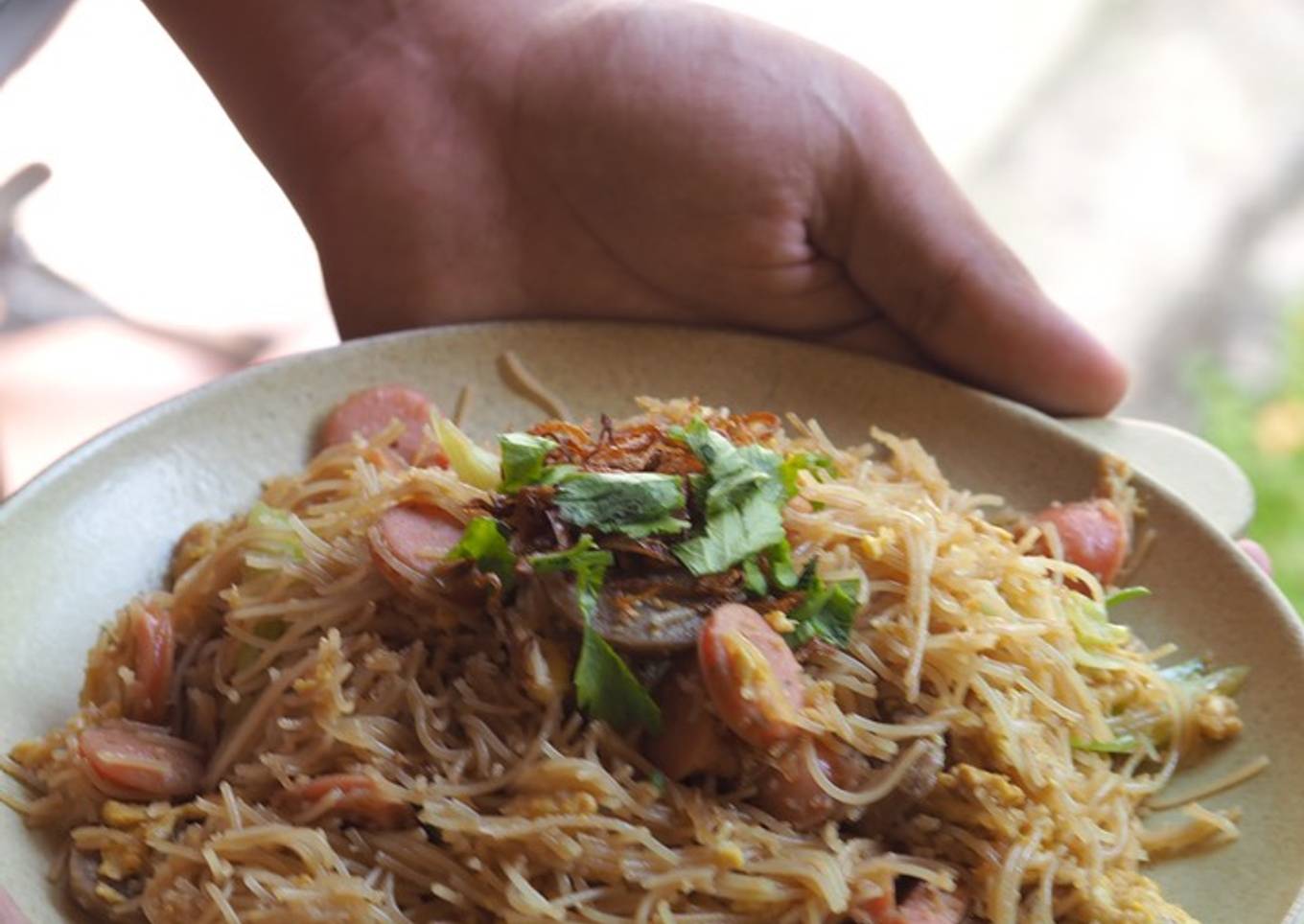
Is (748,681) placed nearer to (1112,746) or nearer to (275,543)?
(1112,746)

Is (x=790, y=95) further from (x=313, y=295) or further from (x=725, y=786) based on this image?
(x=313, y=295)

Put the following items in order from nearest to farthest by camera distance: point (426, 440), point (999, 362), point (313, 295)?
point (426, 440), point (999, 362), point (313, 295)

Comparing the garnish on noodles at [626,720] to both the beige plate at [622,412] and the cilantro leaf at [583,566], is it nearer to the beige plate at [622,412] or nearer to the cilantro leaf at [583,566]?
the cilantro leaf at [583,566]

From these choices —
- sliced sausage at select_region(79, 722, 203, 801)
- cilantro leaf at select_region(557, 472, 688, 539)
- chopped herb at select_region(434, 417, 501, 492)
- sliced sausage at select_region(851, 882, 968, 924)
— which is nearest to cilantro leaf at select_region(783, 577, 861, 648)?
cilantro leaf at select_region(557, 472, 688, 539)

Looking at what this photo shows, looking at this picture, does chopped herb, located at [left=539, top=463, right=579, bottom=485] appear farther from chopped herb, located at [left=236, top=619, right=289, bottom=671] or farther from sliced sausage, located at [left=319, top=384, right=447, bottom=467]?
sliced sausage, located at [left=319, top=384, right=447, bottom=467]

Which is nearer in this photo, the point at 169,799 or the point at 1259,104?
the point at 169,799

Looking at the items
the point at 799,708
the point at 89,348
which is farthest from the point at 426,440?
the point at 89,348

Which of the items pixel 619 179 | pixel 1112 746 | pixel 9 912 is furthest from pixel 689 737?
pixel 619 179

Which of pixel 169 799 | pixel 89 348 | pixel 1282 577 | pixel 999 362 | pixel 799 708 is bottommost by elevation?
pixel 89 348
